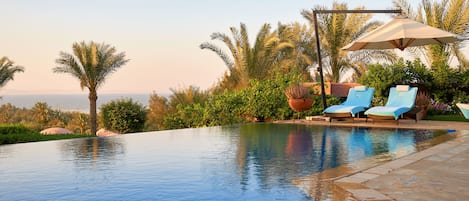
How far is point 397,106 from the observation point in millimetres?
11352

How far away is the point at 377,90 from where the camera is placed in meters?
13.7

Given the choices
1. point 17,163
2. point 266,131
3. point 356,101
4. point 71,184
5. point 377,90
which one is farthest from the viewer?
point 377,90

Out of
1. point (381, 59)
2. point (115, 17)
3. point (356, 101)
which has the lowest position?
point (356, 101)

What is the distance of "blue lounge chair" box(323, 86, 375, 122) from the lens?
11.6m

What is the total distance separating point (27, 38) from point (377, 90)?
51.0ft

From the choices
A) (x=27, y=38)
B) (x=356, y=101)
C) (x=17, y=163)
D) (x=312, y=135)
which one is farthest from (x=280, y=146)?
(x=27, y=38)

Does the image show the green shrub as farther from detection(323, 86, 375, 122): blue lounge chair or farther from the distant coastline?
detection(323, 86, 375, 122): blue lounge chair

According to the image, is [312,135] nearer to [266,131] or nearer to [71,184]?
[266,131]

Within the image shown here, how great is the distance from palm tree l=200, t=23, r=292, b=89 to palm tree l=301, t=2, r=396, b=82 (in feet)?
7.66

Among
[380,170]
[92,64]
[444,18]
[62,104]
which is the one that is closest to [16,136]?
[92,64]

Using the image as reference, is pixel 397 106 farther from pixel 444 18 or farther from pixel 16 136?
pixel 16 136

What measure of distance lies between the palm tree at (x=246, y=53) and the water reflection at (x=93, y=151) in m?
11.1

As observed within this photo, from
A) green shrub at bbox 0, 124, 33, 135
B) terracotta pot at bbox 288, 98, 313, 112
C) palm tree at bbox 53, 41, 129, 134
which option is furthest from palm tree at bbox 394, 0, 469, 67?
green shrub at bbox 0, 124, 33, 135

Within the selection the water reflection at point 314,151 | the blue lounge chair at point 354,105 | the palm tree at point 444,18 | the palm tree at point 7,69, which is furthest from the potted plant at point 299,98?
the palm tree at point 7,69
